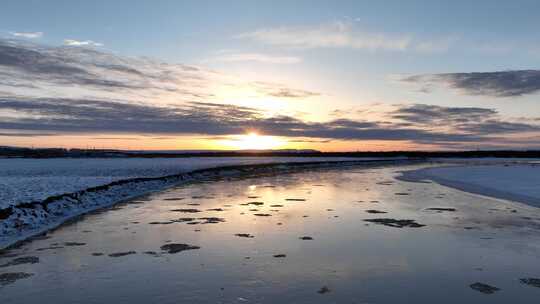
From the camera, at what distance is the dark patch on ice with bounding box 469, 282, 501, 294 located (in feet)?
25.0

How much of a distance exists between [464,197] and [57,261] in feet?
66.4

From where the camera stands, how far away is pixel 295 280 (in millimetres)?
8117

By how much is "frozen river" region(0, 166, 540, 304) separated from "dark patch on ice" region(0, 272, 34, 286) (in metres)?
0.02

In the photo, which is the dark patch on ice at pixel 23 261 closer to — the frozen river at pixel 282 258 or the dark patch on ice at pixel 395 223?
the frozen river at pixel 282 258

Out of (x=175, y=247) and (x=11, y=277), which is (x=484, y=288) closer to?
(x=175, y=247)

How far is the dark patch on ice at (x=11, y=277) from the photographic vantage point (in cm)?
802

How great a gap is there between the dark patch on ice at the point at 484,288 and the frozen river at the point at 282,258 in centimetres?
2

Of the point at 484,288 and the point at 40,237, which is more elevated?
the point at 484,288

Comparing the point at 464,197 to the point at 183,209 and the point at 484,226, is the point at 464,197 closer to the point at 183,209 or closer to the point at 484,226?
the point at 484,226

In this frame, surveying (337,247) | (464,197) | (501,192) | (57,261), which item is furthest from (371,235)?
(501,192)

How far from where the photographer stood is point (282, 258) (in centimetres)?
983

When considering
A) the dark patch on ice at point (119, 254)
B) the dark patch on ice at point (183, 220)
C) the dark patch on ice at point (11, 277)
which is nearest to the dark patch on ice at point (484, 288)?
the dark patch on ice at point (119, 254)

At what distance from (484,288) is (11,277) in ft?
28.6

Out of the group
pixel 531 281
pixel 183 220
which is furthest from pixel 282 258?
pixel 183 220
